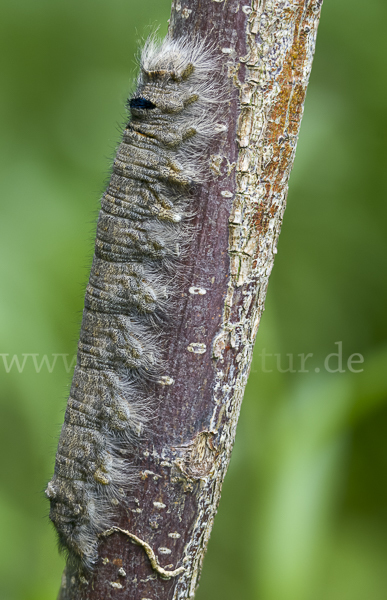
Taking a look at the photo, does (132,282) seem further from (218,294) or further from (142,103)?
(142,103)

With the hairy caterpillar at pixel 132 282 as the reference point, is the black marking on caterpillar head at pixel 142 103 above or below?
above

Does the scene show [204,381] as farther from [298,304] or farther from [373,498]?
[373,498]

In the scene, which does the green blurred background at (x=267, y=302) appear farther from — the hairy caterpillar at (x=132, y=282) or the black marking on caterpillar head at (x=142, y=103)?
the black marking on caterpillar head at (x=142, y=103)

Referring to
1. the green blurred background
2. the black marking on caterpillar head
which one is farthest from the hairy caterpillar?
the green blurred background

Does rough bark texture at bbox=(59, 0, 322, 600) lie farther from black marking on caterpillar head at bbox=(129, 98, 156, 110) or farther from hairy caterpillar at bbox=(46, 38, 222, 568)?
black marking on caterpillar head at bbox=(129, 98, 156, 110)

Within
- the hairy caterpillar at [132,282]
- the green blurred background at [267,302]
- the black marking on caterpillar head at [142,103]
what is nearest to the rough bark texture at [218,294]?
the hairy caterpillar at [132,282]

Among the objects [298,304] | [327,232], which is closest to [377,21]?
[327,232]

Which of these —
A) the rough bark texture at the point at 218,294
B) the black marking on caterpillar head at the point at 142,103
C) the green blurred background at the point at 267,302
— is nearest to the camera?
the rough bark texture at the point at 218,294

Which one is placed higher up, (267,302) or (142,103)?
(142,103)

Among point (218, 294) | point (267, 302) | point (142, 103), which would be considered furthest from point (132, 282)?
point (267, 302)
